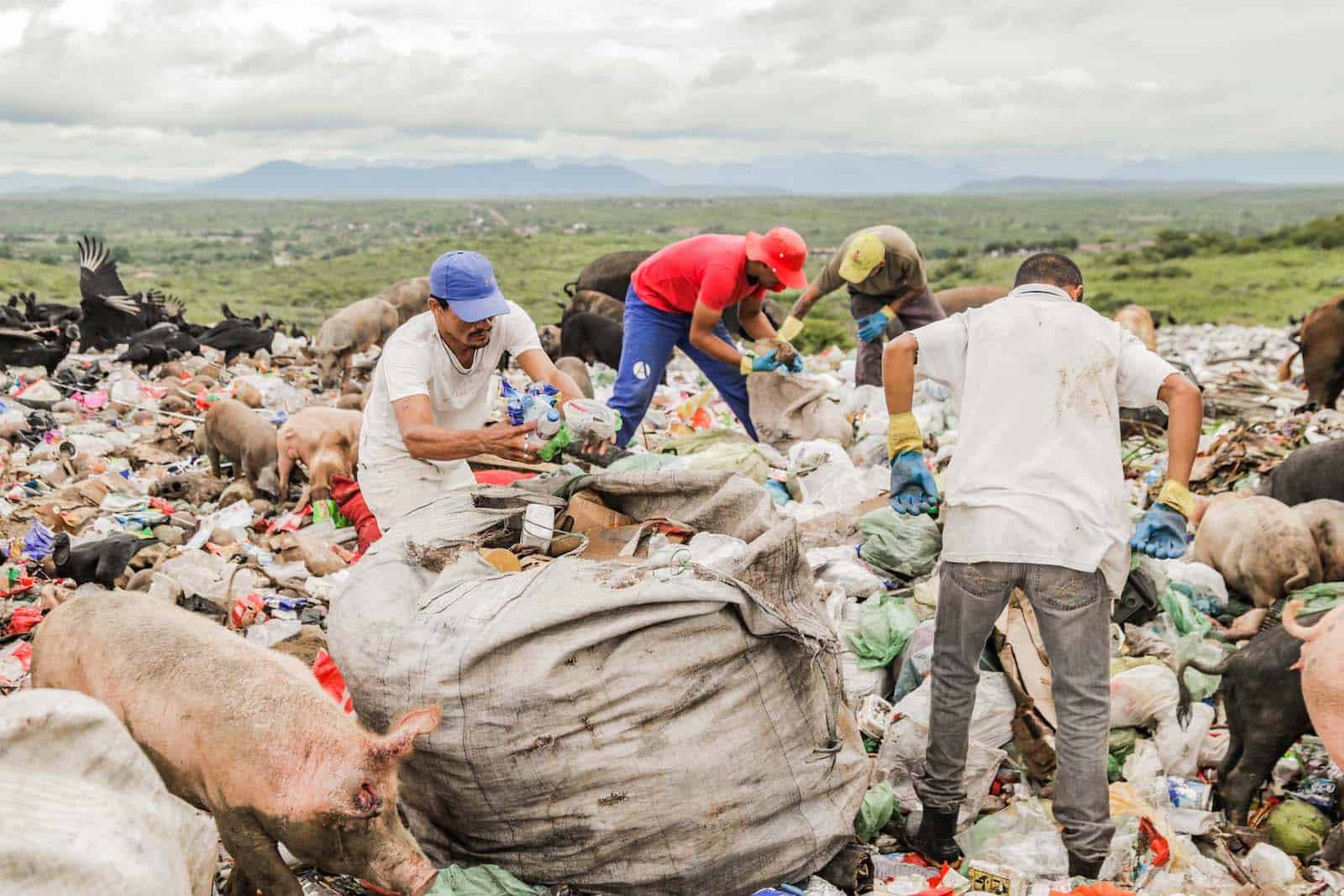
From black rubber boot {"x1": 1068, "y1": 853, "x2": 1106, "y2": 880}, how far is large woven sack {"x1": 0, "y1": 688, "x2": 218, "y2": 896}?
7.94 ft

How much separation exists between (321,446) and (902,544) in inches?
138

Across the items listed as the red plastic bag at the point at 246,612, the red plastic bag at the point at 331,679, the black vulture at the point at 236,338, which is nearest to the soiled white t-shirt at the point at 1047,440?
the red plastic bag at the point at 331,679

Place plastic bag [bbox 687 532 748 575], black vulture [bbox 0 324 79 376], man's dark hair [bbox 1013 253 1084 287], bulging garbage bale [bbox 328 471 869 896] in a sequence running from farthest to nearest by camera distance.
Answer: black vulture [bbox 0 324 79 376] < man's dark hair [bbox 1013 253 1084 287] < plastic bag [bbox 687 532 748 575] < bulging garbage bale [bbox 328 471 869 896]

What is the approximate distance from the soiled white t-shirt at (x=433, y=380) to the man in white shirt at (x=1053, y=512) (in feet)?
5.81

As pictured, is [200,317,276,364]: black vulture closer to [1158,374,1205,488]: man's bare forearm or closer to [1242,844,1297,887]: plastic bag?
[1158,374,1205,488]: man's bare forearm

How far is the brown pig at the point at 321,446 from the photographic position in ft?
20.5

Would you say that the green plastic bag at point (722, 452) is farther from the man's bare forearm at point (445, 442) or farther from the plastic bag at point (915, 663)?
the man's bare forearm at point (445, 442)

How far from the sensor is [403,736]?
93.4 inches

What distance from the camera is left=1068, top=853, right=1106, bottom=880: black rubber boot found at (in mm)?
3109

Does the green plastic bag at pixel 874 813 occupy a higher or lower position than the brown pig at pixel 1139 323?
lower

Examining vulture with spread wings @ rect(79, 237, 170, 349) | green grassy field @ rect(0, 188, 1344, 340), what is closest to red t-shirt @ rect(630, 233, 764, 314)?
vulture with spread wings @ rect(79, 237, 170, 349)

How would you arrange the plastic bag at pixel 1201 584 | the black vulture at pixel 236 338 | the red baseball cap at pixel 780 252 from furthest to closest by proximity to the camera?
the black vulture at pixel 236 338, the red baseball cap at pixel 780 252, the plastic bag at pixel 1201 584

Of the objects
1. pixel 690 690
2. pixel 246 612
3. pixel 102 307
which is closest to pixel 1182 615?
pixel 690 690

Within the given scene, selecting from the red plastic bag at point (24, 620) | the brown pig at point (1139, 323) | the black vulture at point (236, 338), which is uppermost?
the brown pig at point (1139, 323)
